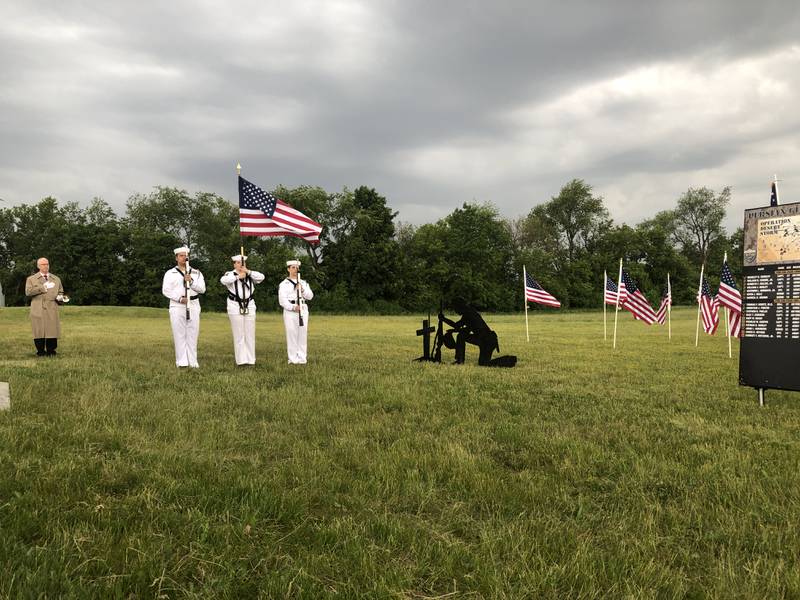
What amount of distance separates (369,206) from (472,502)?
61332 mm

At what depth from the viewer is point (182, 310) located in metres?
12.5

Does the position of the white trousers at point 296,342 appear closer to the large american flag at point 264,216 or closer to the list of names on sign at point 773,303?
the large american flag at point 264,216

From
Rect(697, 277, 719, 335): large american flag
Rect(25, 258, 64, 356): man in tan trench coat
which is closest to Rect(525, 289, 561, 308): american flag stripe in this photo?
Rect(697, 277, 719, 335): large american flag

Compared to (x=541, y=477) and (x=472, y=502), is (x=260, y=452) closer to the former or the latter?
(x=472, y=502)

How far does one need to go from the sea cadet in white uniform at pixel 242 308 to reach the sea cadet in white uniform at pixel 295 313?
0.79 meters

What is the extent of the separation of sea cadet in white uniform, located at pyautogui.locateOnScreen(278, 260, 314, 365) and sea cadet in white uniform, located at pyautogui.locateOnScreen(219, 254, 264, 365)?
0.79 metres

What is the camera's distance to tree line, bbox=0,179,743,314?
6184cm

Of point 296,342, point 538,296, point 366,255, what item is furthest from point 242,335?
point 366,255

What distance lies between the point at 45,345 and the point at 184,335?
4878 mm

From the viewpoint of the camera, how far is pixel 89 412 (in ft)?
22.8

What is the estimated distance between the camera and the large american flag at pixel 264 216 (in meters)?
12.6

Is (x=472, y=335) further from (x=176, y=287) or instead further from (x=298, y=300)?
(x=176, y=287)

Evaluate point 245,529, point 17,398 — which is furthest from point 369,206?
point 245,529

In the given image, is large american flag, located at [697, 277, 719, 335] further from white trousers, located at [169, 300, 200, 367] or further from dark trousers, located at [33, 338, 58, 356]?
dark trousers, located at [33, 338, 58, 356]
